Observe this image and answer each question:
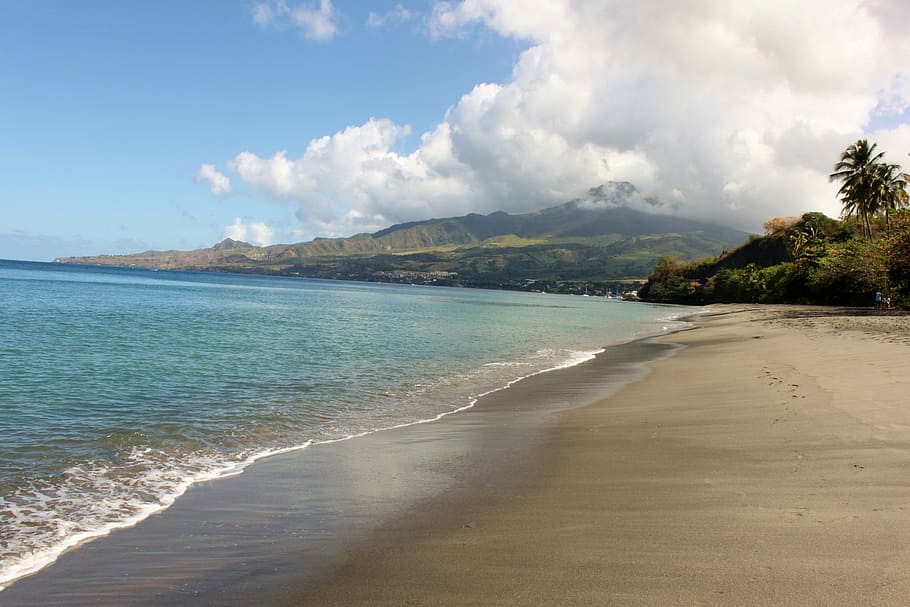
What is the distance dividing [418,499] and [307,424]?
5.90m

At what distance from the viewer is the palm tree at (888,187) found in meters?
64.9

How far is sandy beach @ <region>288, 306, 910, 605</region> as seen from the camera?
4516mm

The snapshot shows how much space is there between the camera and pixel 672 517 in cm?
609

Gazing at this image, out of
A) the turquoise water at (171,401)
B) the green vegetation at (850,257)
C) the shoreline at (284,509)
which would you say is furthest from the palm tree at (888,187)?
the shoreline at (284,509)

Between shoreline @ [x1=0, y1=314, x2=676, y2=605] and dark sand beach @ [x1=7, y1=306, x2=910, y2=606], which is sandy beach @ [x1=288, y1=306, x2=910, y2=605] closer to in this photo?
dark sand beach @ [x1=7, y1=306, x2=910, y2=606]

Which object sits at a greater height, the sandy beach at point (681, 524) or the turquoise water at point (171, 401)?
the sandy beach at point (681, 524)

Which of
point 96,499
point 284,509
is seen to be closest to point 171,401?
point 96,499

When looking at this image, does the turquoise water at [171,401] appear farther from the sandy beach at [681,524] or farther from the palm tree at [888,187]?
the palm tree at [888,187]

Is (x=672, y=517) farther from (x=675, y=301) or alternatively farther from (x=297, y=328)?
(x=675, y=301)

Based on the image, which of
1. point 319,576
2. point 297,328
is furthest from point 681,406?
point 297,328

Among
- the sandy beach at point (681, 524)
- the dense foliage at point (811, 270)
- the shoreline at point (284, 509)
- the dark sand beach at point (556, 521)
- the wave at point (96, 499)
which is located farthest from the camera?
the dense foliage at point (811, 270)

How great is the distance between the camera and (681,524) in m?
5.85

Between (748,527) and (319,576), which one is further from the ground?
(748,527)

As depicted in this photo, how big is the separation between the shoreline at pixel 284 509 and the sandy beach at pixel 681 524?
0.50 m
